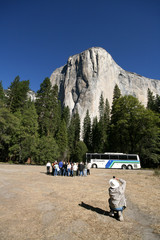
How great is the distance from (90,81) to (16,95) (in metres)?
70.4

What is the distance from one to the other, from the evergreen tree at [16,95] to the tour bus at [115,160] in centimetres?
2557

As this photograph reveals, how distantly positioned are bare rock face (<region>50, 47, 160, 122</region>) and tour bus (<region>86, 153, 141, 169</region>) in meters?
63.9

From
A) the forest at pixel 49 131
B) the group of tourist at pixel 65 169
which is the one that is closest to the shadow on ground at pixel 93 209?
the group of tourist at pixel 65 169

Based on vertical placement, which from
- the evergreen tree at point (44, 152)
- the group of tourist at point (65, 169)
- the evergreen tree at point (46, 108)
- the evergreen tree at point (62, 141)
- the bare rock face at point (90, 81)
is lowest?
the group of tourist at point (65, 169)

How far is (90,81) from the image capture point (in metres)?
104

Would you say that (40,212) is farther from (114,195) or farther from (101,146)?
(101,146)

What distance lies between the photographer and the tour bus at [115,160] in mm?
28594

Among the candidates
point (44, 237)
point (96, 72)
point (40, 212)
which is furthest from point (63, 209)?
point (96, 72)

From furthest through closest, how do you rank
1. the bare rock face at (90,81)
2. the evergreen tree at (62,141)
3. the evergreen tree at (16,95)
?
the bare rock face at (90,81) < the evergreen tree at (62,141) < the evergreen tree at (16,95)

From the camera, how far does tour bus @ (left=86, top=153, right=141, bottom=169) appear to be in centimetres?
2859

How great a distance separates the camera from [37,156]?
31.2 m

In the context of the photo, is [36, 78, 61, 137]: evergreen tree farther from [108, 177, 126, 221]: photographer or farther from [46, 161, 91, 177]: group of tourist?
[108, 177, 126, 221]: photographer

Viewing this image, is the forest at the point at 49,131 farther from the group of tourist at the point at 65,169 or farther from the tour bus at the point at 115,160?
the group of tourist at the point at 65,169

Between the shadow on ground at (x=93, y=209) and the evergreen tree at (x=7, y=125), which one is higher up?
the evergreen tree at (x=7, y=125)
